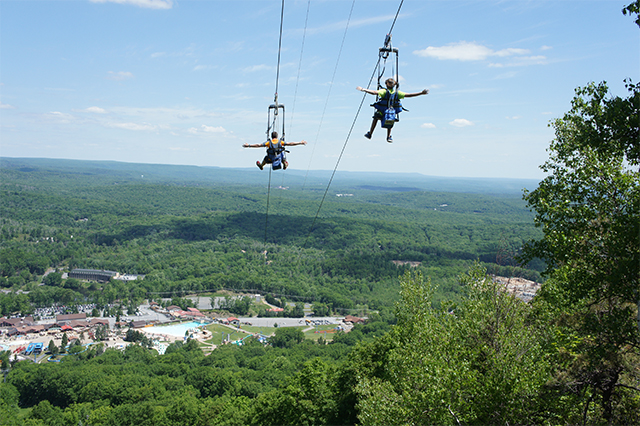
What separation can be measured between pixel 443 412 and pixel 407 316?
1091cm

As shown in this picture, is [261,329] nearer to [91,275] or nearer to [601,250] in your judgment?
[91,275]

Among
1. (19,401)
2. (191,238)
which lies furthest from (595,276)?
(191,238)

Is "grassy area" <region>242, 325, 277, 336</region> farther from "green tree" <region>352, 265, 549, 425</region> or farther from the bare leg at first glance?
the bare leg

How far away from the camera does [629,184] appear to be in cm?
995

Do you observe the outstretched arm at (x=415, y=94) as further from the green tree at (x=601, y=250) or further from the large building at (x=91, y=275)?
the large building at (x=91, y=275)

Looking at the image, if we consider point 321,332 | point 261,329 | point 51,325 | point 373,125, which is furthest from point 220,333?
point 373,125

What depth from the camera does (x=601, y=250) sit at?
1038 cm

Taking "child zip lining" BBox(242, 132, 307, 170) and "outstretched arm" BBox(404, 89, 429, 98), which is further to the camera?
"child zip lining" BBox(242, 132, 307, 170)

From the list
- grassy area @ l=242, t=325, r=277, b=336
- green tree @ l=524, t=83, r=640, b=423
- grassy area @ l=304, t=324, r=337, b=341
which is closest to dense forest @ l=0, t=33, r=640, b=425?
green tree @ l=524, t=83, r=640, b=423

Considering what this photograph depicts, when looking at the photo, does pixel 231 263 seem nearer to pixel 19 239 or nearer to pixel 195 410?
pixel 19 239

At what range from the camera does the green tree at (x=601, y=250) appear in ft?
32.4

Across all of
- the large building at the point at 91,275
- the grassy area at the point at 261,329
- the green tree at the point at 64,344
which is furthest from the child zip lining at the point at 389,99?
the large building at the point at 91,275

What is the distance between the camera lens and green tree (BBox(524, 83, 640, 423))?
32.4 ft

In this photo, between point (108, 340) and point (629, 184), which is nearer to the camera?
point (629, 184)
